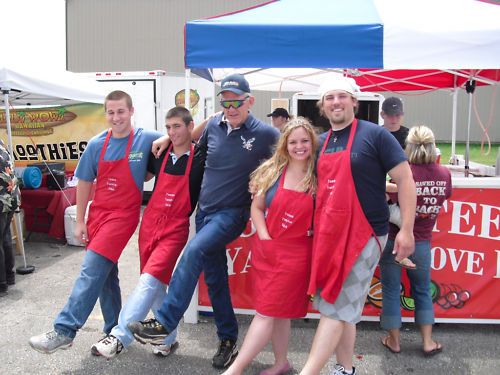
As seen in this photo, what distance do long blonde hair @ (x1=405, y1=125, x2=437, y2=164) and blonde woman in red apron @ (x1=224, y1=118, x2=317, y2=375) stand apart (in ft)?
2.76

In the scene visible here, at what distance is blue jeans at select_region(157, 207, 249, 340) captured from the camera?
117 inches

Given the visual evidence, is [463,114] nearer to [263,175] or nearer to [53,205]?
[53,205]

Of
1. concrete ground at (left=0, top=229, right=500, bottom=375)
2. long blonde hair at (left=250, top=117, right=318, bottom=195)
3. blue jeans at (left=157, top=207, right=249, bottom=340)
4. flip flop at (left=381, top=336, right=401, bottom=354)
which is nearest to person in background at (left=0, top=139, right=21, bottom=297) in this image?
concrete ground at (left=0, top=229, right=500, bottom=375)

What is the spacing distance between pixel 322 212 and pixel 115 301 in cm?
177

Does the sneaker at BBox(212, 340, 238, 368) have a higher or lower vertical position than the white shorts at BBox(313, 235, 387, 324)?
lower

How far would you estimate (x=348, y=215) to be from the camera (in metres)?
2.63

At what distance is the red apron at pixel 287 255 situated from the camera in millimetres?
2822

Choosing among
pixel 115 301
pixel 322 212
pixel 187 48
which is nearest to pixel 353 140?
pixel 322 212

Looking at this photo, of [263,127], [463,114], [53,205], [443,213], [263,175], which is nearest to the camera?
[263,175]

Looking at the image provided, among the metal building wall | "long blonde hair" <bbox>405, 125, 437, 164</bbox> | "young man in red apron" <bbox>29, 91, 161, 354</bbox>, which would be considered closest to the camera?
"young man in red apron" <bbox>29, 91, 161, 354</bbox>

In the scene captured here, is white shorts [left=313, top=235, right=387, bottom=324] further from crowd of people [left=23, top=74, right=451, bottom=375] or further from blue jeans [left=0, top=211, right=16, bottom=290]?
blue jeans [left=0, top=211, right=16, bottom=290]

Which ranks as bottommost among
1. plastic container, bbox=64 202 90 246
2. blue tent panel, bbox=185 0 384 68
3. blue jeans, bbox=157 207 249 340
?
plastic container, bbox=64 202 90 246

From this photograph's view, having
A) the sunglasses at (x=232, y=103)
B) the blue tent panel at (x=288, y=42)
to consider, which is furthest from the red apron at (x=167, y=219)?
the blue tent panel at (x=288, y=42)

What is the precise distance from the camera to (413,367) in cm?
333
